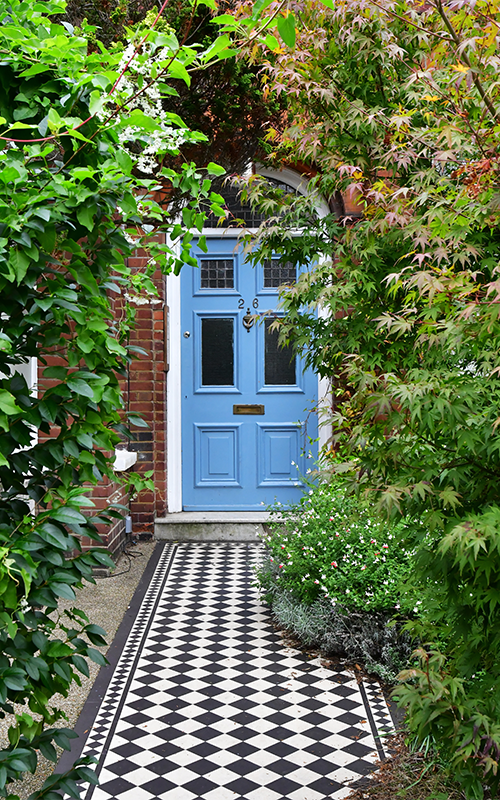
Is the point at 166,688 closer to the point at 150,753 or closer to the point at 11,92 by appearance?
the point at 150,753

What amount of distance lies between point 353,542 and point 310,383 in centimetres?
238

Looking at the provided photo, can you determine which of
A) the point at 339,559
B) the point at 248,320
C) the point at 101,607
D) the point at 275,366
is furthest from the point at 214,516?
the point at 339,559

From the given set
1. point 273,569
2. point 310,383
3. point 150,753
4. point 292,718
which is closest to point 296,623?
point 273,569

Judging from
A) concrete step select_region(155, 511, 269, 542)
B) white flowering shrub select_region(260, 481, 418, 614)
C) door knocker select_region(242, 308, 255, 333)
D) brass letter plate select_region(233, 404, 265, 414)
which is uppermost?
door knocker select_region(242, 308, 255, 333)

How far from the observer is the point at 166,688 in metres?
3.27

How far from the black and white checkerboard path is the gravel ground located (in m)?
0.12

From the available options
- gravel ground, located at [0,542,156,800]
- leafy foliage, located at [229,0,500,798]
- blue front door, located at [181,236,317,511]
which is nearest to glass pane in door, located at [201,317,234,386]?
blue front door, located at [181,236,317,511]

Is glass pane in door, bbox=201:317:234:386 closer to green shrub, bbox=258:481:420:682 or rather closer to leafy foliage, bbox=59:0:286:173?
green shrub, bbox=258:481:420:682

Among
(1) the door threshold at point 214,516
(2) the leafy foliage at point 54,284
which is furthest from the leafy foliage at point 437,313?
(1) the door threshold at point 214,516

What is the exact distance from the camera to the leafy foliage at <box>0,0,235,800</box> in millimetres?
1340

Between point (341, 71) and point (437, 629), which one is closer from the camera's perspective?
point (437, 629)

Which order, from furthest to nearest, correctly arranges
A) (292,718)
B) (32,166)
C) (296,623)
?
1. (296,623)
2. (292,718)
3. (32,166)

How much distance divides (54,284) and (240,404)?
15.0 ft

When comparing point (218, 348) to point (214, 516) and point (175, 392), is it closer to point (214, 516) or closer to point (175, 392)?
point (175, 392)
